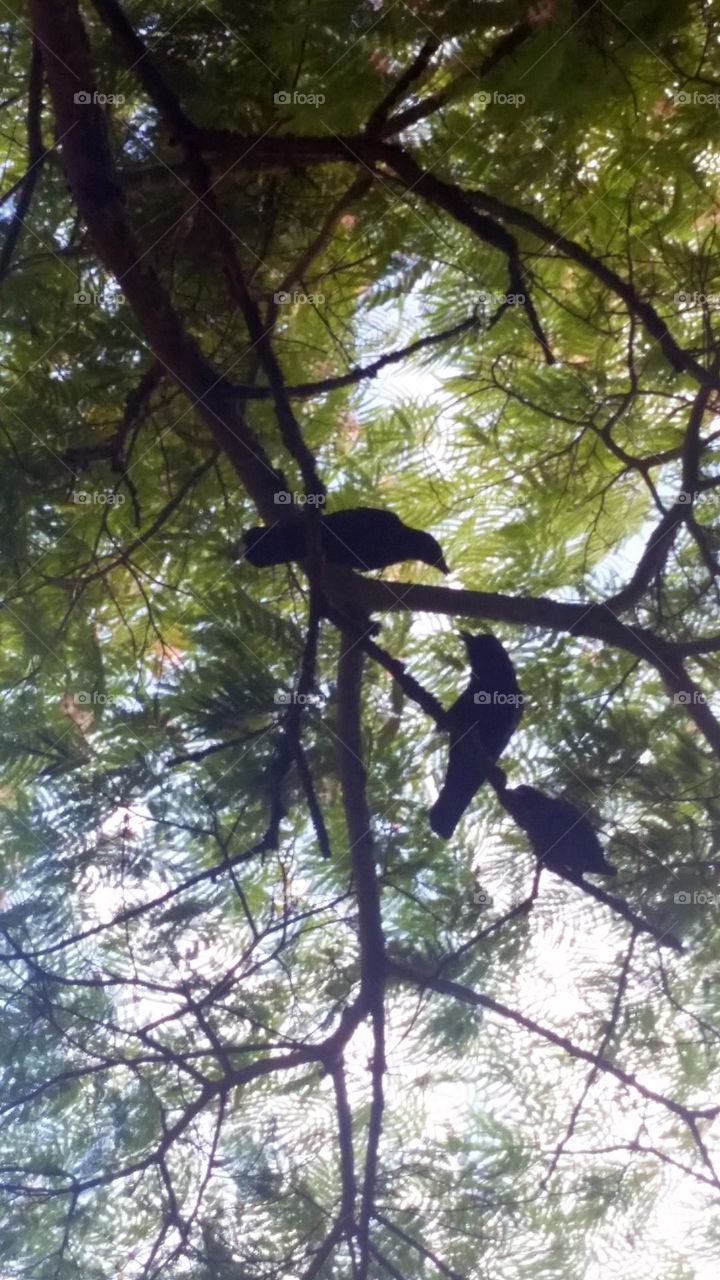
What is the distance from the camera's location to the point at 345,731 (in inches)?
64.4

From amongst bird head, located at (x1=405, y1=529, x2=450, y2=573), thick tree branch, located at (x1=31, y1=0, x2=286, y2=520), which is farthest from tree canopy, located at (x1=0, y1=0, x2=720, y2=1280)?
bird head, located at (x1=405, y1=529, x2=450, y2=573)

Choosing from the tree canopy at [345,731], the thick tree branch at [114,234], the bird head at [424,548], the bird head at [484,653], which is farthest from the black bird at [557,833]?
the thick tree branch at [114,234]

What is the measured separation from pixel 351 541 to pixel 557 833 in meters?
0.60

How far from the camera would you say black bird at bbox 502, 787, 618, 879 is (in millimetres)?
1489

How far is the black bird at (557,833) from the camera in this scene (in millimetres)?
1489

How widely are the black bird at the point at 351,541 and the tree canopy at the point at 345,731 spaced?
49 millimetres

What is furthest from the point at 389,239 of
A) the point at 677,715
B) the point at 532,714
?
the point at 677,715

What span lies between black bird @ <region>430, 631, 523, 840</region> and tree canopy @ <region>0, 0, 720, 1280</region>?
0.07 meters

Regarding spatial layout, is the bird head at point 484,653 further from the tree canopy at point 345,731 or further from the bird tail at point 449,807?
the bird tail at point 449,807

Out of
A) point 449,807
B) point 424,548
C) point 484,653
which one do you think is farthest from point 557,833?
point 424,548

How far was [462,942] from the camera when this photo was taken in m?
1.64

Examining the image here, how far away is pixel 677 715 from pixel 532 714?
0.26 metres

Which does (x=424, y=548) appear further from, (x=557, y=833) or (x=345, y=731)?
(x=557, y=833)

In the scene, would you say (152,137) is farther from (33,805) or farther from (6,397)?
(33,805)
